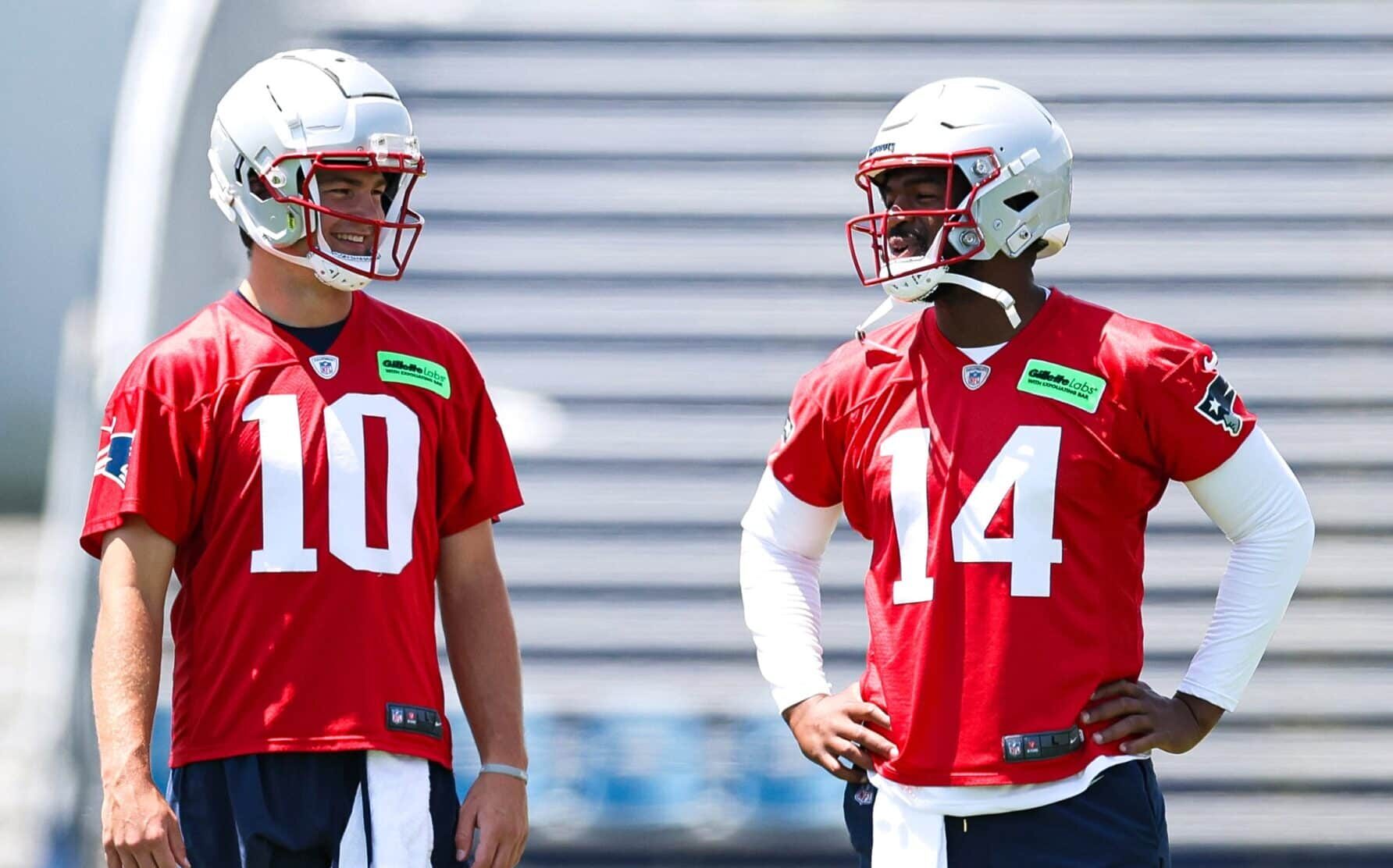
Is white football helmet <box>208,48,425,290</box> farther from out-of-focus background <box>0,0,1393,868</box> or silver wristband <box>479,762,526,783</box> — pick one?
out-of-focus background <box>0,0,1393,868</box>

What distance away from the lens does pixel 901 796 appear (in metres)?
2.19

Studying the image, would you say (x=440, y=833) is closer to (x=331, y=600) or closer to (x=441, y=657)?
(x=331, y=600)

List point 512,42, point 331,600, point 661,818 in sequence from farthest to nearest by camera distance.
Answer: point 512,42, point 661,818, point 331,600

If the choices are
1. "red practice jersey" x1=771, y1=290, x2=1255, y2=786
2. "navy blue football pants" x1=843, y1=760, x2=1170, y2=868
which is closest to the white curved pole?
"red practice jersey" x1=771, y1=290, x2=1255, y2=786

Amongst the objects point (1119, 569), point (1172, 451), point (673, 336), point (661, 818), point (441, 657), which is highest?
point (673, 336)

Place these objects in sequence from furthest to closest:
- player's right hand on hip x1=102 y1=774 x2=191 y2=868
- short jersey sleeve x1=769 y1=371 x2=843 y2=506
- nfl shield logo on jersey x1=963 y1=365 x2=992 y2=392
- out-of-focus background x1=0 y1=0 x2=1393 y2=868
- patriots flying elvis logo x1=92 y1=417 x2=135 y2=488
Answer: out-of-focus background x1=0 y1=0 x2=1393 y2=868, short jersey sleeve x1=769 y1=371 x2=843 y2=506, nfl shield logo on jersey x1=963 y1=365 x2=992 y2=392, patriots flying elvis logo x1=92 y1=417 x2=135 y2=488, player's right hand on hip x1=102 y1=774 x2=191 y2=868

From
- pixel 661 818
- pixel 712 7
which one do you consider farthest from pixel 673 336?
pixel 661 818

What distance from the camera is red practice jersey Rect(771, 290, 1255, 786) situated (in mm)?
2129

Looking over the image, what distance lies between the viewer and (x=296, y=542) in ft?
6.98

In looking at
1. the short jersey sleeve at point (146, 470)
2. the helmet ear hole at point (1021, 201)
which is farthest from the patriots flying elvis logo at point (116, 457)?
the helmet ear hole at point (1021, 201)

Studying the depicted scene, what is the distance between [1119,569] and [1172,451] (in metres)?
0.16

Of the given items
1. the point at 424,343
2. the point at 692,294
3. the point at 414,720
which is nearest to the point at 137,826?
the point at 414,720

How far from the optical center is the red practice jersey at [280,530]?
6.93ft

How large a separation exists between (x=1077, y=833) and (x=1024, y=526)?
37 cm
